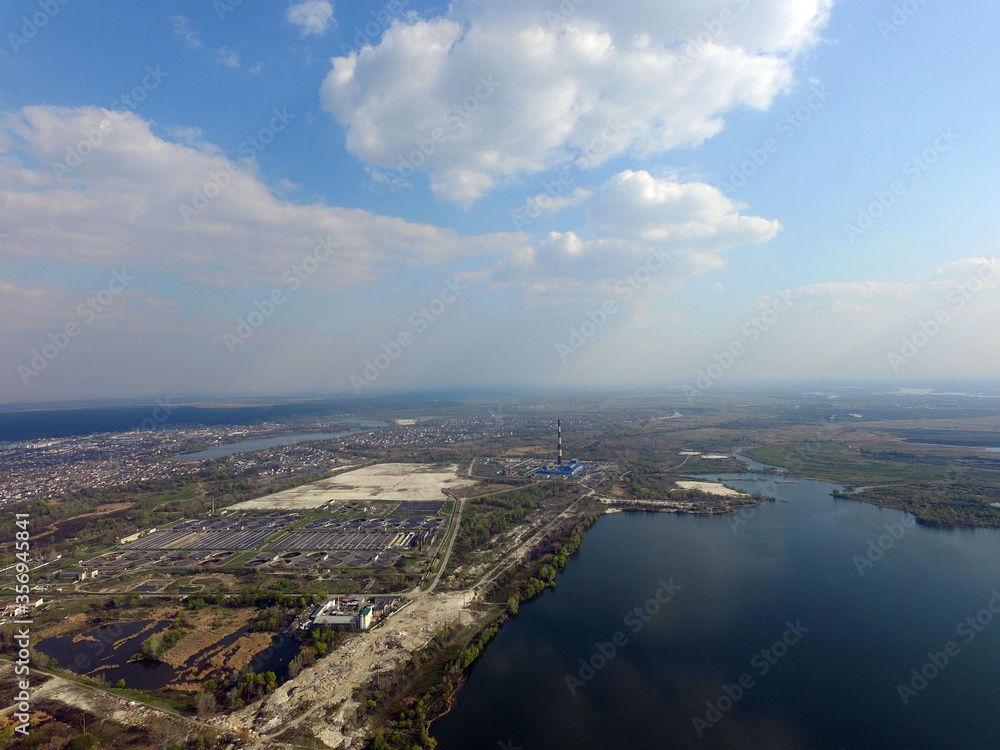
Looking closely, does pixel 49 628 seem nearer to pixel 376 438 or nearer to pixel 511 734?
pixel 511 734

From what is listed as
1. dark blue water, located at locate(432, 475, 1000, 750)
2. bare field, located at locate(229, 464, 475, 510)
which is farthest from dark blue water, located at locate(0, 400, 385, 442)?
dark blue water, located at locate(432, 475, 1000, 750)

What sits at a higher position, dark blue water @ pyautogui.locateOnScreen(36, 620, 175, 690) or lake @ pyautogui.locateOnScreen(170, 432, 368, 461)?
lake @ pyautogui.locateOnScreen(170, 432, 368, 461)

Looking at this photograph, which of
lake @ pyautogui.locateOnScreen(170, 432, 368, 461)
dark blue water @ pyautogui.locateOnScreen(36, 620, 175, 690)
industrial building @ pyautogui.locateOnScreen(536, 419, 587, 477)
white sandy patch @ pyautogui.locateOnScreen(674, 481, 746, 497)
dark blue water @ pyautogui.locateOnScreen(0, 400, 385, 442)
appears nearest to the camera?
dark blue water @ pyautogui.locateOnScreen(36, 620, 175, 690)

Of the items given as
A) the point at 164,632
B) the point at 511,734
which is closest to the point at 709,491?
the point at 511,734

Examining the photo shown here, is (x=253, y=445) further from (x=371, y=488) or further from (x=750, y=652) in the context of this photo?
(x=750, y=652)

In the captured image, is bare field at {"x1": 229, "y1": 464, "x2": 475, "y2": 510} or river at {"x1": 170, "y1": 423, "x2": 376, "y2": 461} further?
river at {"x1": 170, "y1": 423, "x2": 376, "y2": 461}

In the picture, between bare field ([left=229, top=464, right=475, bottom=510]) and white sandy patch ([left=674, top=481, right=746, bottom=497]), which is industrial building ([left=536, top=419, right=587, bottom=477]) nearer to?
bare field ([left=229, top=464, right=475, bottom=510])
